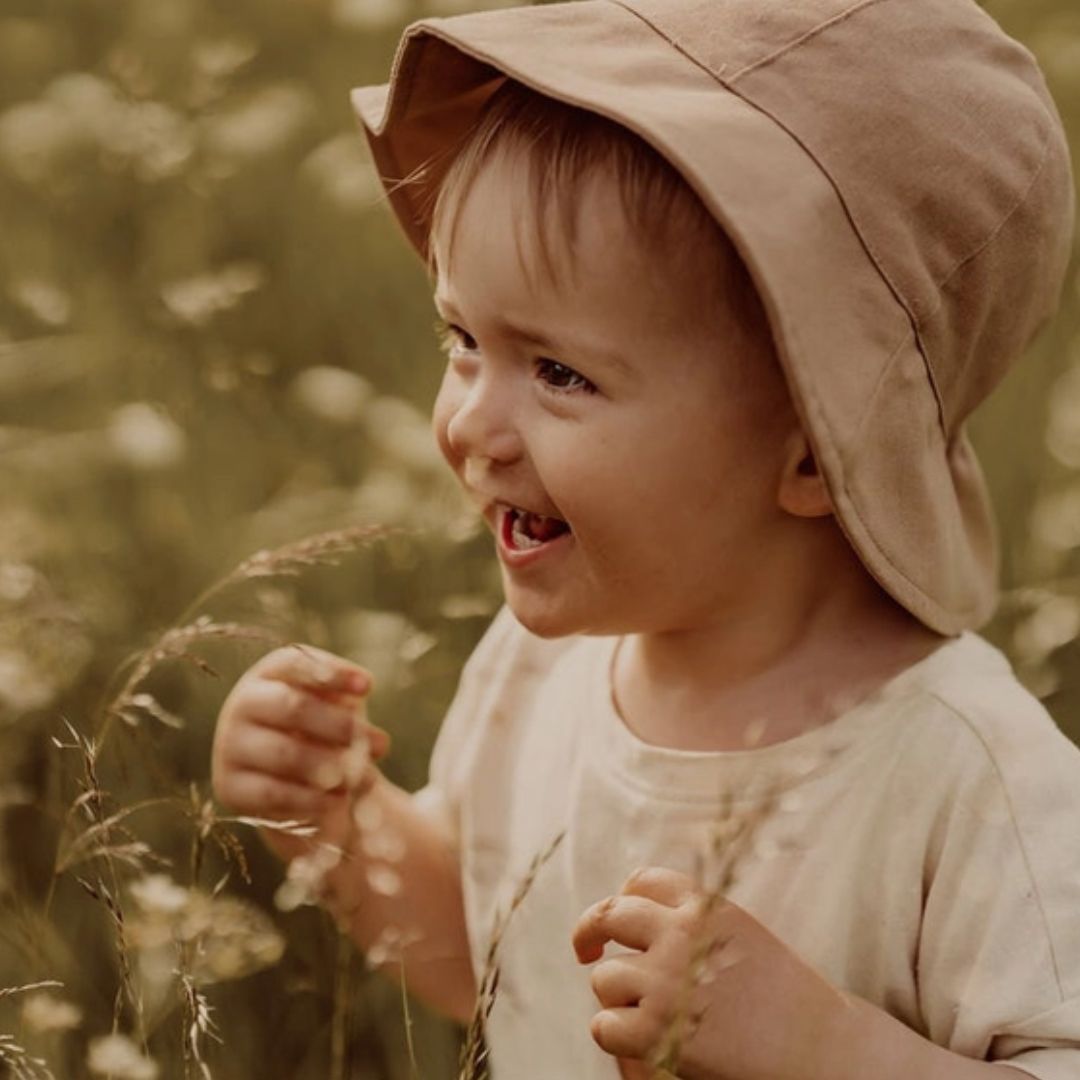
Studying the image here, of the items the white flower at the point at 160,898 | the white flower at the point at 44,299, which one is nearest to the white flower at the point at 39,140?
the white flower at the point at 44,299

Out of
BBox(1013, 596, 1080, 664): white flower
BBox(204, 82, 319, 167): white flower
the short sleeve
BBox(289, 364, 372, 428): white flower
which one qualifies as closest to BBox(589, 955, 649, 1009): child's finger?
the short sleeve

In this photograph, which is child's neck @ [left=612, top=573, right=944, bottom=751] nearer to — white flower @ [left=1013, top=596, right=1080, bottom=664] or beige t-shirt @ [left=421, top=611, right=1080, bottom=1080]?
beige t-shirt @ [left=421, top=611, right=1080, bottom=1080]

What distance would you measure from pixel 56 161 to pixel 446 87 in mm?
985

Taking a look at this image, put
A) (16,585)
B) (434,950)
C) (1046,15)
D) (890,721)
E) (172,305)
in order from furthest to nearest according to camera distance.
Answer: (1046,15) < (172,305) < (434,950) < (890,721) < (16,585)

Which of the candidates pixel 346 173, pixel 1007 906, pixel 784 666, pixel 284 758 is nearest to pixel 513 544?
pixel 784 666

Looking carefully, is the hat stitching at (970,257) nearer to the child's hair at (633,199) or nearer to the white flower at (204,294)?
the child's hair at (633,199)

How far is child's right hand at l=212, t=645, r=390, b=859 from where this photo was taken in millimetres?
1937

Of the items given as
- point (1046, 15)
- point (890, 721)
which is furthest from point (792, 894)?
point (1046, 15)

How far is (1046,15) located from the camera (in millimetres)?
2633

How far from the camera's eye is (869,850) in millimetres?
1694

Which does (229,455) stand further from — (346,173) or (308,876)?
(308,876)

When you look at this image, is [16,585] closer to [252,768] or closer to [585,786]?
[252,768]

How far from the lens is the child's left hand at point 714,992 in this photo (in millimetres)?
1538

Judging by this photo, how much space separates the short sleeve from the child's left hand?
0.10 meters
